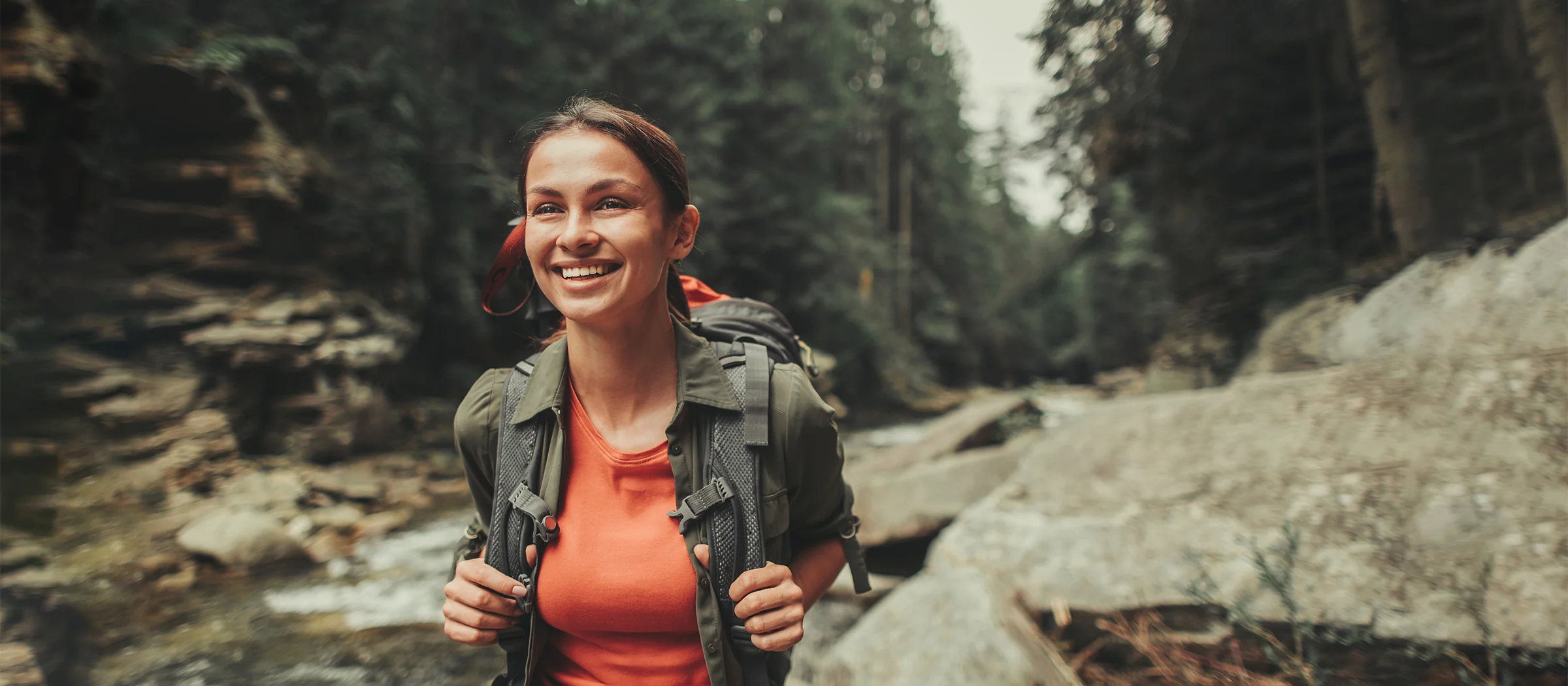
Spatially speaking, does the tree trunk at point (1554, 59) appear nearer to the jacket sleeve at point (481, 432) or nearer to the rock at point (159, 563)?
the jacket sleeve at point (481, 432)

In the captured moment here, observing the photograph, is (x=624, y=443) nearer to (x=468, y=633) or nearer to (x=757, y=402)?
(x=757, y=402)

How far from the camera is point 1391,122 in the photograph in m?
4.21

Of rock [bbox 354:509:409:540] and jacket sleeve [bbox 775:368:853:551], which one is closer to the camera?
jacket sleeve [bbox 775:368:853:551]

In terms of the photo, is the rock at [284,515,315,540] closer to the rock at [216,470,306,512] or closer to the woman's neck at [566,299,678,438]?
the rock at [216,470,306,512]

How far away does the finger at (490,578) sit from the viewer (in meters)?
1.18

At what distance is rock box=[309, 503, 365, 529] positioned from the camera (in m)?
6.95

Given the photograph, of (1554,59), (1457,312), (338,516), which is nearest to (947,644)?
(1457,312)

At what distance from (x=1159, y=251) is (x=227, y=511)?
35.9 ft

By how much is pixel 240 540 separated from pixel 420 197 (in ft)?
22.9

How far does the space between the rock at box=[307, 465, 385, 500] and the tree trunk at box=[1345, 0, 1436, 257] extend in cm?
977

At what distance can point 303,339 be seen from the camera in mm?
8867

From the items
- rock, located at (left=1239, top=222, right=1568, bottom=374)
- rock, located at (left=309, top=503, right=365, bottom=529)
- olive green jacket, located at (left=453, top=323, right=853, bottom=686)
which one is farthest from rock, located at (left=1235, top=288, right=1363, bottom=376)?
rock, located at (left=309, top=503, right=365, bottom=529)

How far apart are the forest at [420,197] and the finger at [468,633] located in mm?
622

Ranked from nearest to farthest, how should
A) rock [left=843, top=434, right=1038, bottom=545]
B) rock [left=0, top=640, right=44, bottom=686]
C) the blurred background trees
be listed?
rock [left=0, top=640, right=44, bottom=686] → the blurred background trees → rock [left=843, top=434, right=1038, bottom=545]
